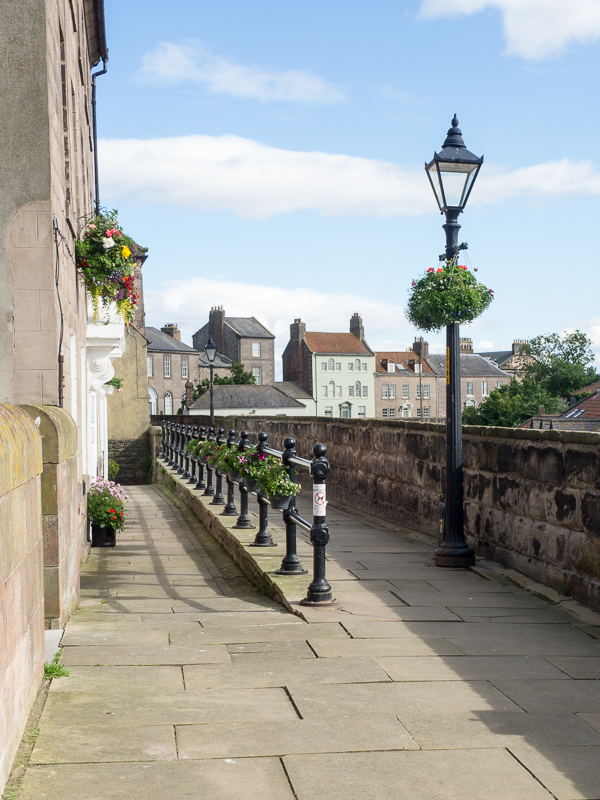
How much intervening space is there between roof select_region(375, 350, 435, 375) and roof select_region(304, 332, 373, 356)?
2.86 meters

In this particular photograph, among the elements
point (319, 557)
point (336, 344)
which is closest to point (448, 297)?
point (319, 557)

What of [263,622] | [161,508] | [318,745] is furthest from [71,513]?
[161,508]

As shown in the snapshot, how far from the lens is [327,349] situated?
297ft

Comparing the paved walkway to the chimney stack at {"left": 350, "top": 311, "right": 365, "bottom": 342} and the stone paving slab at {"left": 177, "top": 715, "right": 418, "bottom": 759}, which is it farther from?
the chimney stack at {"left": 350, "top": 311, "right": 365, "bottom": 342}

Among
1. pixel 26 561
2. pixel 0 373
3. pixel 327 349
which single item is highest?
pixel 327 349

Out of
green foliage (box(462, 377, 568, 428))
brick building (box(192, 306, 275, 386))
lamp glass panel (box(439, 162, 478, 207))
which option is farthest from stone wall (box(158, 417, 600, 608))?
brick building (box(192, 306, 275, 386))

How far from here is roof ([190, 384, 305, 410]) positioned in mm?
74875

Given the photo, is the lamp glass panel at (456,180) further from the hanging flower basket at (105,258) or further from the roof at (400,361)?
the roof at (400,361)

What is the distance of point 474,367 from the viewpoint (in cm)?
9850

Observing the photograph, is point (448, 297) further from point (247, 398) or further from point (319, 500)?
point (247, 398)

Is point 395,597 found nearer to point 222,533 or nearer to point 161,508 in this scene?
point 222,533

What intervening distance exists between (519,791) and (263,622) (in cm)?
283

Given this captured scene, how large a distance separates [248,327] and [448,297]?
278ft

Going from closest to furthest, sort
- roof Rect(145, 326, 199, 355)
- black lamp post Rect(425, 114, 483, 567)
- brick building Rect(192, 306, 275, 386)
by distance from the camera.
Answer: black lamp post Rect(425, 114, 483, 567) → roof Rect(145, 326, 199, 355) → brick building Rect(192, 306, 275, 386)
